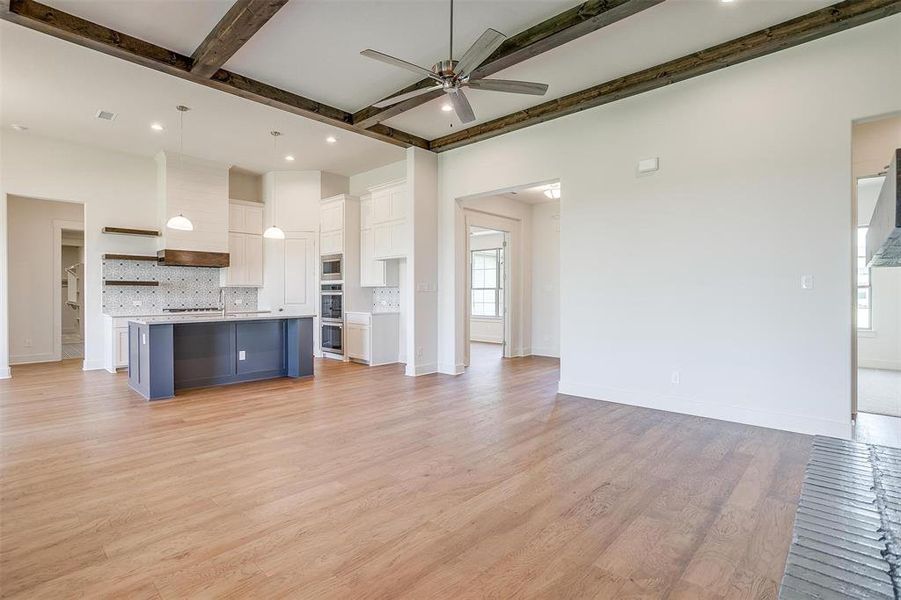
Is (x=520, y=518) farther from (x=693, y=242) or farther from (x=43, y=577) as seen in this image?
(x=693, y=242)

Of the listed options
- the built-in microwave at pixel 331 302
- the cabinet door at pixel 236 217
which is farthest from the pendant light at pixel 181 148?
the built-in microwave at pixel 331 302

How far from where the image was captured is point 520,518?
2303 millimetres

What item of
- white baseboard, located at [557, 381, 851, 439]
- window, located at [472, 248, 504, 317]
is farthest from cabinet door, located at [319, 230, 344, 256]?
white baseboard, located at [557, 381, 851, 439]

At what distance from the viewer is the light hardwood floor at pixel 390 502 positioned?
6.00ft

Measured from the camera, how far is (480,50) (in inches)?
121

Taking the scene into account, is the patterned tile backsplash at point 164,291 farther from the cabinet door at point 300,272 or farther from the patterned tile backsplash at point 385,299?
the patterned tile backsplash at point 385,299

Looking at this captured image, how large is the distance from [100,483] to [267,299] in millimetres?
5393

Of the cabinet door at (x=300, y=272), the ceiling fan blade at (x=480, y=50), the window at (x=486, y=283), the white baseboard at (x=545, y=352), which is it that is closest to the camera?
the ceiling fan blade at (x=480, y=50)

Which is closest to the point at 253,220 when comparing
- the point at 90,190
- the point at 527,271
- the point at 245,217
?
the point at 245,217

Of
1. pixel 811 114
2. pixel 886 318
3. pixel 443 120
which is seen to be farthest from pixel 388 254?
pixel 886 318

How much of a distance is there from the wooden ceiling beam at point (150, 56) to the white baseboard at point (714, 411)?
420 centimetres

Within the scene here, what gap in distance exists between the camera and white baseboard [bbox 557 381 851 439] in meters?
3.55

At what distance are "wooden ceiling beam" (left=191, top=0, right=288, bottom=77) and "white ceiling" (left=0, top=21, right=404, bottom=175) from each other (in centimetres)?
63

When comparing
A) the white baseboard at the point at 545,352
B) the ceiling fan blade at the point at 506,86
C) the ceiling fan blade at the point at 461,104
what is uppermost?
the ceiling fan blade at the point at 506,86
